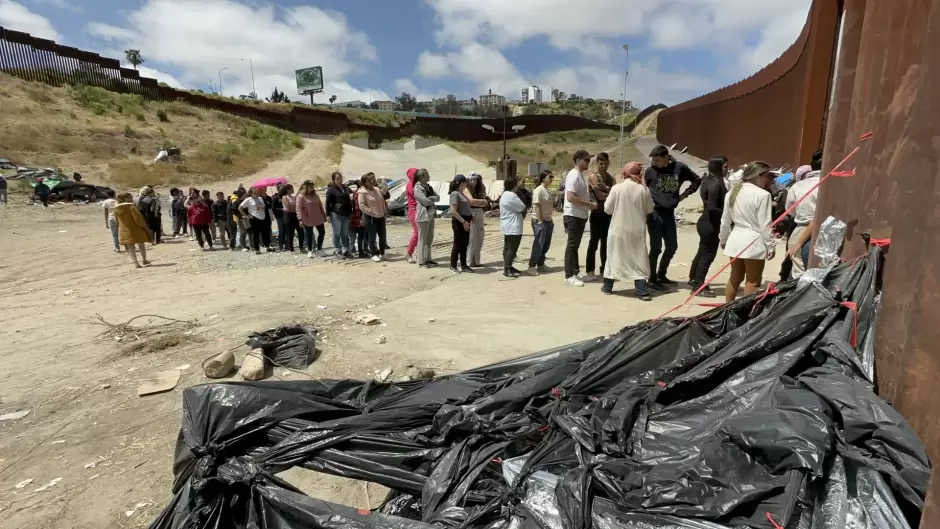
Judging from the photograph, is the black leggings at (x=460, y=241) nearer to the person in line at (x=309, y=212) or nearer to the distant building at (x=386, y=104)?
the person in line at (x=309, y=212)

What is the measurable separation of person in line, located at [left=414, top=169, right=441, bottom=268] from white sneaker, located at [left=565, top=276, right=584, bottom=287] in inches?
101

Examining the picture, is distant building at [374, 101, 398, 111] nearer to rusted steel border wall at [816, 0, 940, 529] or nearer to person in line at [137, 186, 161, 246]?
person in line at [137, 186, 161, 246]

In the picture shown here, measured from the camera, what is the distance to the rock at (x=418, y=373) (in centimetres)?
409

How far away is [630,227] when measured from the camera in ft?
19.4

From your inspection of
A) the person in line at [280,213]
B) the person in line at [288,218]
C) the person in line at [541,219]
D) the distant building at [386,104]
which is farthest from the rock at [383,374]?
the distant building at [386,104]

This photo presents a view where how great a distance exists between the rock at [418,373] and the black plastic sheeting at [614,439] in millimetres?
1293

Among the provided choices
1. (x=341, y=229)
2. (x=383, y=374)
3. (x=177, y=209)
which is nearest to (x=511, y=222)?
(x=341, y=229)

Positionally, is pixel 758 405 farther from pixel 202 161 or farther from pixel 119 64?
pixel 119 64

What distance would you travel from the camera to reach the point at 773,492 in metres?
1.58

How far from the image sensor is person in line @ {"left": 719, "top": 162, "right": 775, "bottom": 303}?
4703 millimetres

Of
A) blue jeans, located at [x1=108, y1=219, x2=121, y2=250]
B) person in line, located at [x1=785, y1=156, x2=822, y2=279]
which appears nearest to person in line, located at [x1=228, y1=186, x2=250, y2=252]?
blue jeans, located at [x1=108, y1=219, x2=121, y2=250]

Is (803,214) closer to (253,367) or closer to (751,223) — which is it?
(751,223)

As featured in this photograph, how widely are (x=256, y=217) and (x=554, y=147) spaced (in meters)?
42.7

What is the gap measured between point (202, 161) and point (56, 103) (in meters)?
11.2
